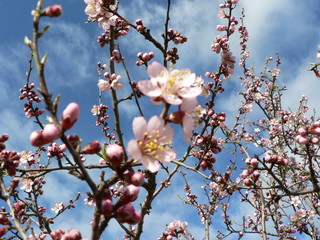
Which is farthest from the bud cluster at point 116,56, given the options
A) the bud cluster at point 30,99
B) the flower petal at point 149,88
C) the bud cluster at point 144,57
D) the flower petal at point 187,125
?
the flower petal at point 187,125

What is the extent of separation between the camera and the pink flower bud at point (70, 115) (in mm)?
1128

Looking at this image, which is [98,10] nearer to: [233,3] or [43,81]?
[233,3]

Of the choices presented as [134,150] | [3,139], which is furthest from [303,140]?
[3,139]

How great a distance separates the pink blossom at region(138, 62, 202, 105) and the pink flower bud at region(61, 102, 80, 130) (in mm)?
289

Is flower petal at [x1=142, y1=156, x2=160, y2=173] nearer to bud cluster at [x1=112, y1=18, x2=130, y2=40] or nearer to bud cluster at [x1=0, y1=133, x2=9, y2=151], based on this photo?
bud cluster at [x1=0, y1=133, x2=9, y2=151]

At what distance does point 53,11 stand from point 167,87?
590 mm

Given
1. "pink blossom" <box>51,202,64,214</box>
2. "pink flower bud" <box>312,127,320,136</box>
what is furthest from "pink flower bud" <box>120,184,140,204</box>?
"pink blossom" <box>51,202,64,214</box>

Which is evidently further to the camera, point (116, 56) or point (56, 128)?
point (116, 56)

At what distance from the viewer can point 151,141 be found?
134cm

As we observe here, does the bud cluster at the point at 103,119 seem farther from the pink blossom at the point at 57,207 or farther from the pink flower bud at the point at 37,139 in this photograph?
the pink flower bud at the point at 37,139

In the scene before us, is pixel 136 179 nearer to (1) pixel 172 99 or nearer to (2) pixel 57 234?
(1) pixel 172 99

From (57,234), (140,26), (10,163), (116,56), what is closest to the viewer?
(57,234)

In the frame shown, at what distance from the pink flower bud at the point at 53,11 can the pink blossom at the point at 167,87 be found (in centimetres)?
46

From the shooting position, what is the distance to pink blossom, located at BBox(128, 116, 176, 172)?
123 centimetres
